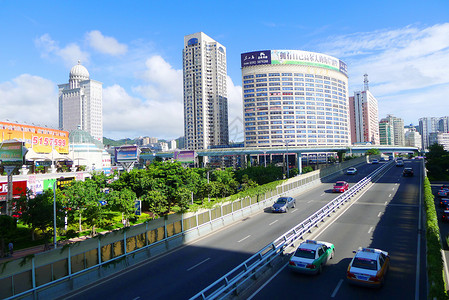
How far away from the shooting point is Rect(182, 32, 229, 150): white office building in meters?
189

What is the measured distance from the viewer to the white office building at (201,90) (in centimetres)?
18938

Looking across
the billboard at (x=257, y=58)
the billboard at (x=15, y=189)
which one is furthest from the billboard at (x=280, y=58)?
the billboard at (x=15, y=189)

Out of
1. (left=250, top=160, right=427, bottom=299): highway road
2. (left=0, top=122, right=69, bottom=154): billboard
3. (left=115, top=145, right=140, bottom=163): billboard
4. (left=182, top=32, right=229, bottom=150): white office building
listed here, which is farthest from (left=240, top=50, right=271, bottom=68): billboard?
(left=250, top=160, right=427, bottom=299): highway road

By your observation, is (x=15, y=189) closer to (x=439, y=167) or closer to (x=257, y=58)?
(x=439, y=167)

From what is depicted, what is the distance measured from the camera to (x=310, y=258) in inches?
636

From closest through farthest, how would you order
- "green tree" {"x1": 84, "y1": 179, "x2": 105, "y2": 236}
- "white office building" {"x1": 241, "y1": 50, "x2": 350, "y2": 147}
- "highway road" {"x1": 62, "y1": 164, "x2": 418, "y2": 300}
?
"highway road" {"x1": 62, "y1": 164, "x2": 418, "y2": 300} → "green tree" {"x1": 84, "y1": 179, "x2": 105, "y2": 236} → "white office building" {"x1": 241, "y1": 50, "x2": 350, "y2": 147}

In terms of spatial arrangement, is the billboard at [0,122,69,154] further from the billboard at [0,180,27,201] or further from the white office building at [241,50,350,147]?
the white office building at [241,50,350,147]

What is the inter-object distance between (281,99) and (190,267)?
162 meters

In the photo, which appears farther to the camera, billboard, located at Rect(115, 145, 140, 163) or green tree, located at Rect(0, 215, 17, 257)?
billboard, located at Rect(115, 145, 140, 163)

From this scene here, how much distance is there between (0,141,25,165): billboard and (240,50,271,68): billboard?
5828 inches

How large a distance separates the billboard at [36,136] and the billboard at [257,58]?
399ft

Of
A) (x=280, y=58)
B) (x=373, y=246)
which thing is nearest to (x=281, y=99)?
(x=280, y=58)

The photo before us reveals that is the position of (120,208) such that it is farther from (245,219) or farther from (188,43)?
(188,43)

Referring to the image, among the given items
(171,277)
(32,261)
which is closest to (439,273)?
(171,277)
